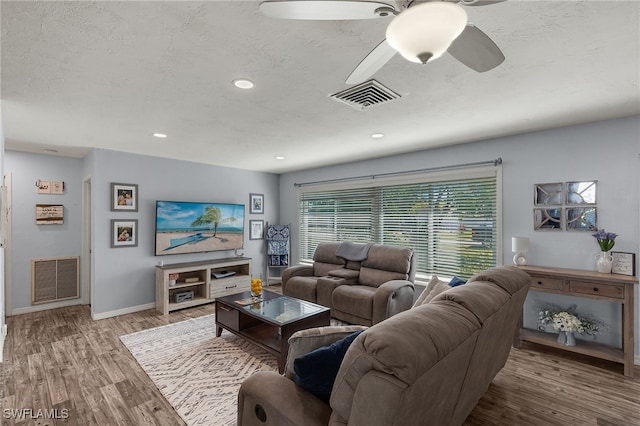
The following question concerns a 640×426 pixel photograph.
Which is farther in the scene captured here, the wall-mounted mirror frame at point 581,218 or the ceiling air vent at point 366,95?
the wall-mounted mirror frame at point 581,218

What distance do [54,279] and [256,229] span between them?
319 centimetres

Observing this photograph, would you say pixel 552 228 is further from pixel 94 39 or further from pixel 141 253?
pixel 141 253

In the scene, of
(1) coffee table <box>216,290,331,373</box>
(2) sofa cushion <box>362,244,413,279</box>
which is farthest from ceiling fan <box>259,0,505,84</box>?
(2) sofa cushion <box>362,244,413,279</box>

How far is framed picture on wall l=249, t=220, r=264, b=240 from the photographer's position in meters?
5.99

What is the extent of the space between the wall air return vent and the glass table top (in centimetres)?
341

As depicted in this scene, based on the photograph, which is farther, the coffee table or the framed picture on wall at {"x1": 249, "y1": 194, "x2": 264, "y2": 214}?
the framed picture on wall at {"x1": 249, "y1": 194, "x2": 264, "y2": 214}

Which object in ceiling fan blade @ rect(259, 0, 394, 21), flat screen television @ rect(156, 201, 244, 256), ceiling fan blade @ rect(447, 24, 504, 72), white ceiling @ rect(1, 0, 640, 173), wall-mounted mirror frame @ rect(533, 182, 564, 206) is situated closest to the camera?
ceiling fan blade @ rect(259, 0, 394, 21)

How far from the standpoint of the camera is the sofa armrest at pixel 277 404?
1.29 meters

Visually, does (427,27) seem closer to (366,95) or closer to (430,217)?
(366,95)

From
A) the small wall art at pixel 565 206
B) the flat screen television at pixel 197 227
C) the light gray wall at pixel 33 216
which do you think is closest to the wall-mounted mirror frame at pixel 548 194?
the small wall art at pixel 565 206

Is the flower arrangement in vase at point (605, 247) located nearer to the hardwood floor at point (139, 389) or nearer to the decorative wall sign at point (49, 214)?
the hardwood floor at point (139, 389)

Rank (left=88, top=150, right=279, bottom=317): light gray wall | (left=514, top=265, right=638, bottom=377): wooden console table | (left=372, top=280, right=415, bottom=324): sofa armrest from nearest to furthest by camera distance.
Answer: (left=514, top=265, right=638, bottom=377): wooden console table, (left=372, top=280, right=415, bottom=324): sofa armrest, (left=88, top=150, right=279, bottom=317): light gray wall

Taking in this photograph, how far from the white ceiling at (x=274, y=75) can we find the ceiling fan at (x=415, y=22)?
0.24 meters

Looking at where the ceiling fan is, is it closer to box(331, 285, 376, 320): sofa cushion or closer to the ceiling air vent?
the ceiling air vent
